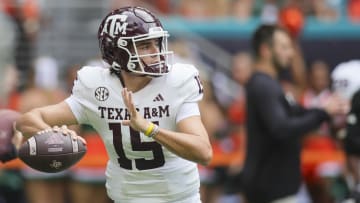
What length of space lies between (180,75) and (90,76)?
477 mm

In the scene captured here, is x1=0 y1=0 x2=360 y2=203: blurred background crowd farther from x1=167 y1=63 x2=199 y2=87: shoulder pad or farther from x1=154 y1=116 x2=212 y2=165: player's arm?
x1=154 y1=116 x2=212 y2=165: player's arm

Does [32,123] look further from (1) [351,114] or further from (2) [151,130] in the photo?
(1) [351,114]

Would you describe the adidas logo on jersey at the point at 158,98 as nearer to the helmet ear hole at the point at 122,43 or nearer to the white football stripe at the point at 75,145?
the helmet ear hole at the point at 122,43

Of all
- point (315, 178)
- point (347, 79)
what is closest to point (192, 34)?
point (315, 178)

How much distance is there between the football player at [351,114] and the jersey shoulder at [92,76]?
246 cm

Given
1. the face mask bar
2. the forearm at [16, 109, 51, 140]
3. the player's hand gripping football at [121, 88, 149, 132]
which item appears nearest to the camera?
the player's hand gripping football at [121, 88, 149, 132]

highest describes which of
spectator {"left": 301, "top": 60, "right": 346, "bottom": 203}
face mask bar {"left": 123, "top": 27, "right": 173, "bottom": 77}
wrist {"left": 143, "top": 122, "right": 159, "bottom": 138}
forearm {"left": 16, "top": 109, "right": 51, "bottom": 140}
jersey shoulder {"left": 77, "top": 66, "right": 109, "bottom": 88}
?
face mask bar {"left": 123, "top": 27, "right": 173, "bottom": 77}

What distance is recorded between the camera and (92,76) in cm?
588

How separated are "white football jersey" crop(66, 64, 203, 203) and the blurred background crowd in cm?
371

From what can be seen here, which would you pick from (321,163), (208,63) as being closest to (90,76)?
(321,163)

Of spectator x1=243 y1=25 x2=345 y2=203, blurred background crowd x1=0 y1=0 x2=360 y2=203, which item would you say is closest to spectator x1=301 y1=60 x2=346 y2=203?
blurred background crowd x1=0 y1=0 x2=360 y2=203

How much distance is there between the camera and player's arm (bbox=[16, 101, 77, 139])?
5.86 meters

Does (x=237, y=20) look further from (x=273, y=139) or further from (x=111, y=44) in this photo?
(x=111, y=44)

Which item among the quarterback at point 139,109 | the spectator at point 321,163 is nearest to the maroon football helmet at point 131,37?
the quarterback at point 139,109
